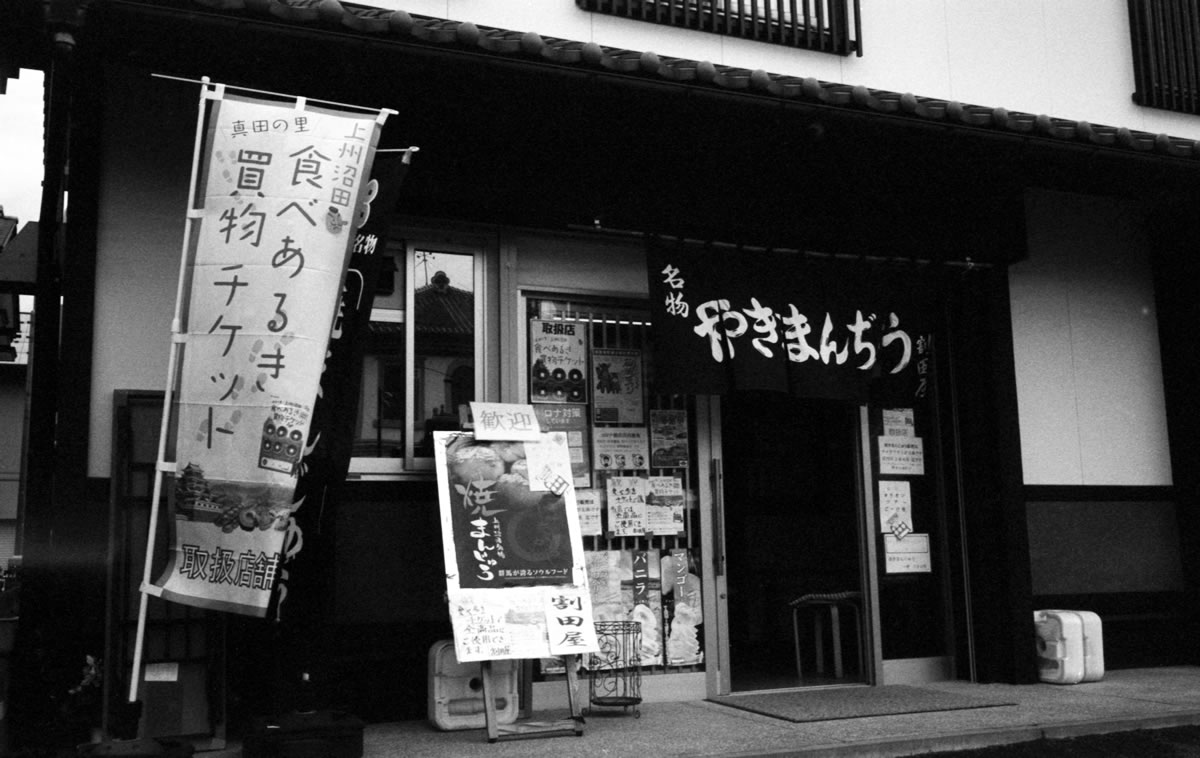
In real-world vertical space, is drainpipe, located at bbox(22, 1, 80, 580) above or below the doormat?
above

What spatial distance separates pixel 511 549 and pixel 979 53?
20.6ft

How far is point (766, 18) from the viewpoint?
872 centimetres

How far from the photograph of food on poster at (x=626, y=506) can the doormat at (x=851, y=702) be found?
1.36 metres

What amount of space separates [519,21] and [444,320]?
2.29 meters

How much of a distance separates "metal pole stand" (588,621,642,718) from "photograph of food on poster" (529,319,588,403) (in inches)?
65.2

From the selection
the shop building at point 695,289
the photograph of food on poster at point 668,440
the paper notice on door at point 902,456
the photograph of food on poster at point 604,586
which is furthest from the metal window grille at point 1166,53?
the photograph of food on poster at point 604,586

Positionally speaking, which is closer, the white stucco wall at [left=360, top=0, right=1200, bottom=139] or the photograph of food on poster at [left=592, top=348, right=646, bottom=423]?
the photograph of food on poster at [left=592, top=348, right=646, bottom=423]

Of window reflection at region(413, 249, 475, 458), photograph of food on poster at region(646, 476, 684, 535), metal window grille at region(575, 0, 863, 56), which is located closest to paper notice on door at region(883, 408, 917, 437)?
photograph of food on poster at region(646, 476, 684, 535)

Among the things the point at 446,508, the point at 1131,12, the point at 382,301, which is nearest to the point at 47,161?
the point at 382,301

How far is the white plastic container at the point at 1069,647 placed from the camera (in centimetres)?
848

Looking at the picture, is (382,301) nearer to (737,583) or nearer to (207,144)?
(207,144)

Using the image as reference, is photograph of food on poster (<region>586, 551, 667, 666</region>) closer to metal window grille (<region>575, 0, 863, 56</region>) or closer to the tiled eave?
the tiled eave

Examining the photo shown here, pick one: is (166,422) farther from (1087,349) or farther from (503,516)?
(1087,349)

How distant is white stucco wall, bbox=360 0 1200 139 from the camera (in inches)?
335
